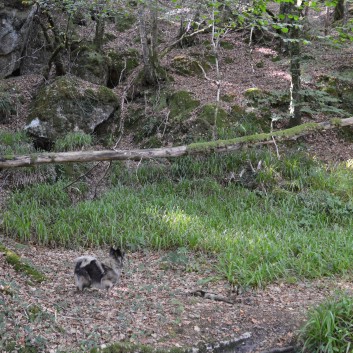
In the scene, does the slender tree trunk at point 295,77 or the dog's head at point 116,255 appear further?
the slender tree trunk at point 295,77

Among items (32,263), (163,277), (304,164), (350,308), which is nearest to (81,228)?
(32,263)

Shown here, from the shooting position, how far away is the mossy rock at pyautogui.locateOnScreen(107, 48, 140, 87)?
1361 cm

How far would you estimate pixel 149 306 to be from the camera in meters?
4.99

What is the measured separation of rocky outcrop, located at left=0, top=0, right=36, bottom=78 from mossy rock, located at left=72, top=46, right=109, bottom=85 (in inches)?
70.2

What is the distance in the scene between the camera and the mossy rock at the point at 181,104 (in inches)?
450

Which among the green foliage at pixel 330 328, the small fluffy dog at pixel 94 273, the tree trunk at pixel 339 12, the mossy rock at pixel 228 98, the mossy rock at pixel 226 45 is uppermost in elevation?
the tree trunk at pixel 339 12

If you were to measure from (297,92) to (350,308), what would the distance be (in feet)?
22.2

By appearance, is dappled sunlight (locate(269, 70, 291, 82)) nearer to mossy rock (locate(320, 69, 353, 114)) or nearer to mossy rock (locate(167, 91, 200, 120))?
mossy rock (locate(320, 69, 353, 114))

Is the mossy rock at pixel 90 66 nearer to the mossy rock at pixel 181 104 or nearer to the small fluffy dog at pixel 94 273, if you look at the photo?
the mossy rock at pixel 181 104

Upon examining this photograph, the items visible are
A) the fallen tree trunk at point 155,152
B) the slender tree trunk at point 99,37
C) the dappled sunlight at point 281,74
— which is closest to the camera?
→ the fallen tree trunk at point 155,152

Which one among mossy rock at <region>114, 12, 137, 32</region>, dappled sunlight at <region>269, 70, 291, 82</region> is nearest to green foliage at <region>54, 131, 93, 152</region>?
dappled sunlight at <region>269, 70, 291, 82</region>

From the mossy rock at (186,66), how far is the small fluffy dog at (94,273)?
9.66 m

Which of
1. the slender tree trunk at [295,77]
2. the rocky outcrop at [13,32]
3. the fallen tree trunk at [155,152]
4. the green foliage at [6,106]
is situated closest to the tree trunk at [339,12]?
the slender tree trunk at [295,77]

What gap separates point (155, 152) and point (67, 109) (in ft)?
15.3
